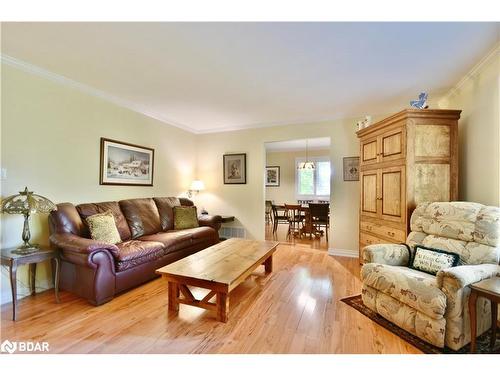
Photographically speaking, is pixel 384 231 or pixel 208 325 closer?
pixel 208 325

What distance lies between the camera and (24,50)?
86.8 inches

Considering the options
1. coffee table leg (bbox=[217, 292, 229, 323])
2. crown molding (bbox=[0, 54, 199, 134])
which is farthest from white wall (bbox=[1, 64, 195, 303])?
coffee table leg (bbox=[217, 292, 229, 323])

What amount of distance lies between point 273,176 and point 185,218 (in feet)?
15.3

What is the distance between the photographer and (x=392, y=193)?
9.50 feet

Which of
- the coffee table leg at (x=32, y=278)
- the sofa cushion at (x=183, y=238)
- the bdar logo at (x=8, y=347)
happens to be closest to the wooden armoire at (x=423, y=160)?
the sofa cushion at (x=183, y=238)

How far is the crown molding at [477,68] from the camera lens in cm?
220

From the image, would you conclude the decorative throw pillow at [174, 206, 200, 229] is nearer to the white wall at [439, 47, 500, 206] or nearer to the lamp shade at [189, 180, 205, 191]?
the lamp shade at [189, 180, 205, 191]

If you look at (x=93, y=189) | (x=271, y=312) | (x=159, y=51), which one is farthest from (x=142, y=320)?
(x=159, y=51)

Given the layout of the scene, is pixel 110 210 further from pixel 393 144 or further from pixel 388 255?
pixel 393 144

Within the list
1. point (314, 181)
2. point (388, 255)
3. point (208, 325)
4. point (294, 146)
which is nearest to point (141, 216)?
point (208, 325)

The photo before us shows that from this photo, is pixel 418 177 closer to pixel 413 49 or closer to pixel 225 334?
pixel 413 49

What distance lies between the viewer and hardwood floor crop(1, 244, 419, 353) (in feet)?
5.48

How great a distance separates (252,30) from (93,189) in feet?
9.23
